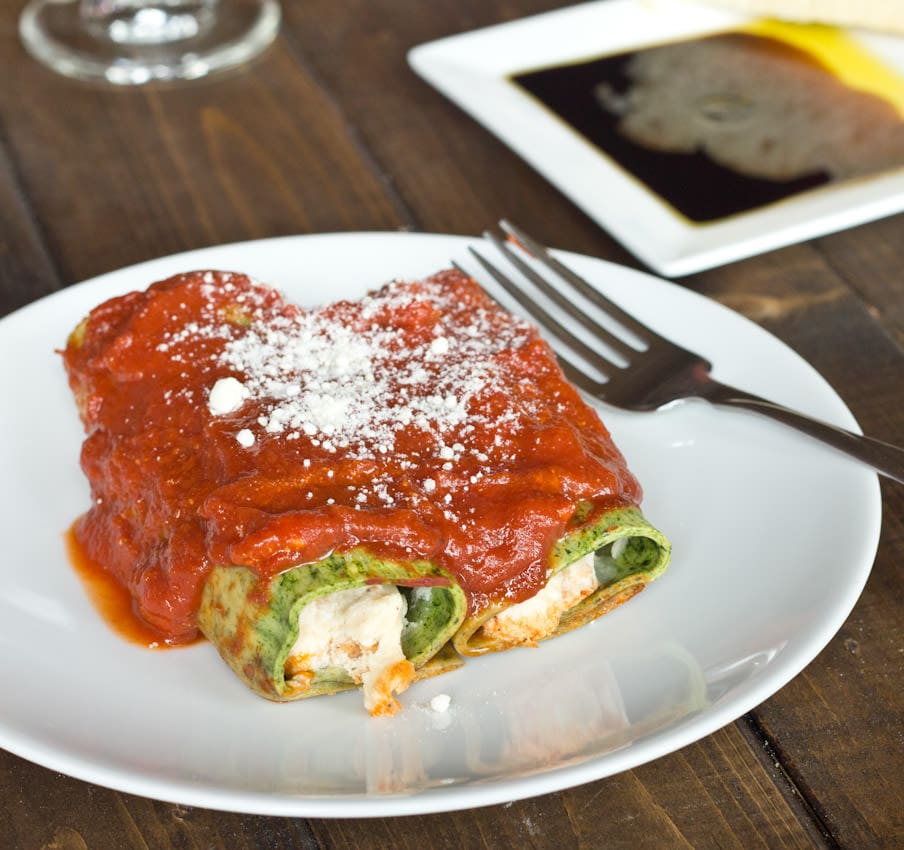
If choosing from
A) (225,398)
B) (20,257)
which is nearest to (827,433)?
(225,398)

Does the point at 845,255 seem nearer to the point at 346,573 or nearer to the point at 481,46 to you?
the point at 481,46

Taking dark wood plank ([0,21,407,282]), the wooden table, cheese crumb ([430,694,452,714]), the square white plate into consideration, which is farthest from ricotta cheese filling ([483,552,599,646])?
dark wood plank ([0,21,407,282])

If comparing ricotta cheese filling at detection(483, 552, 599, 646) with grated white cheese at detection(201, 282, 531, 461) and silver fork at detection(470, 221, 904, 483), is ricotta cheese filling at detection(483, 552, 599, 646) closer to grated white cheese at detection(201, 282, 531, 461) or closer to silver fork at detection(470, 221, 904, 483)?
grated white cheese at detection(201, 282, 531, 461)

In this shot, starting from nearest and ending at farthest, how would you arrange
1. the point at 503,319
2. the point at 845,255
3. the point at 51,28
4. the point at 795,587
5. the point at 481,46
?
1. the point at 795,587
2. the point at 503,319
3. the point at 845,255
4. the point at 481,46
5. the point at 51,28

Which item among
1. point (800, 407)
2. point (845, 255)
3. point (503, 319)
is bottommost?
point (845, 255)

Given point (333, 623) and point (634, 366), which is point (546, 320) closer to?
point (634, 366)

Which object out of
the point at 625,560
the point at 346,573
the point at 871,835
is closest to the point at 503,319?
the point at 625,560

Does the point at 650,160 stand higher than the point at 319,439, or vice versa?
the point at 319,439
